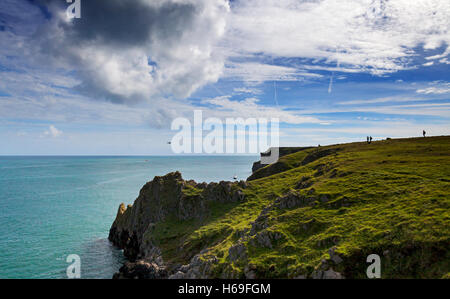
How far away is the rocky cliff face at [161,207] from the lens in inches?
2286

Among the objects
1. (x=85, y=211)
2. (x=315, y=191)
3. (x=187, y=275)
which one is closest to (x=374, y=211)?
(x=315, y=191)

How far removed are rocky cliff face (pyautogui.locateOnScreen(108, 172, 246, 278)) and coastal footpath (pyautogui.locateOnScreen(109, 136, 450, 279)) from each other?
A: 27 cm

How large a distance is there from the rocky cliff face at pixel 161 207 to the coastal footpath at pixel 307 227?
0.27 m

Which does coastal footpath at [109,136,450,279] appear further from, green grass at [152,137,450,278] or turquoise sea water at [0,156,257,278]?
turquoise sea water at [0,156,257,278]

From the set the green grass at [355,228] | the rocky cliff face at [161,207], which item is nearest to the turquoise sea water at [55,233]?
the rocky cliff face at [161,207]

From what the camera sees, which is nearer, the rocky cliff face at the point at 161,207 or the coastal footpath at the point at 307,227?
the coastal footpath at the point at 307,227

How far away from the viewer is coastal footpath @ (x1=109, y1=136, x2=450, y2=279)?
25.8 metres

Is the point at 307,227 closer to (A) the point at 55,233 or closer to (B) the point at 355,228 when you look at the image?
(B) the point at 355,228

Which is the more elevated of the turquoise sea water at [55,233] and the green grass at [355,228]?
the green grass at [355,228]

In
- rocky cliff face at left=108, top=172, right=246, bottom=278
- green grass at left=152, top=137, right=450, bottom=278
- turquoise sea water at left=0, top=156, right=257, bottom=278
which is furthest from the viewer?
rocky cliff face at left=108, top=172, right=246, bottom=278

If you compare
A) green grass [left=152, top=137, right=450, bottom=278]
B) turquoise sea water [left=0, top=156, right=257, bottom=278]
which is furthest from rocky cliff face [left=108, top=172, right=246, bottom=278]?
turquoise sea water [left=0, top=156, right=257, bottom=278]

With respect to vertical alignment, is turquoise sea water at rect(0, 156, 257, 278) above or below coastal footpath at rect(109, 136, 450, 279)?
below

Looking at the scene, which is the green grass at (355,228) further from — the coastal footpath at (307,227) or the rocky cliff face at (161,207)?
the rocky cliff face at (161,207)

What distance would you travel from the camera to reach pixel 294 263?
94.4 feet
